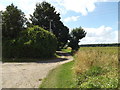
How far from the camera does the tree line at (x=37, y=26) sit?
68.1 ft

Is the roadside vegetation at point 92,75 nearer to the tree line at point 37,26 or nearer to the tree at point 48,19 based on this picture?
the tree line at point 37,26

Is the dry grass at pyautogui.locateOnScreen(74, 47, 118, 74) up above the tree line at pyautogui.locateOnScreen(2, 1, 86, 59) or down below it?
below

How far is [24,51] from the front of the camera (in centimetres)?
1984

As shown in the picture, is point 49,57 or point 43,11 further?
point 43,11

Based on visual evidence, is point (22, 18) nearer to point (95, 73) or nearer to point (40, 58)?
point (40, 58)

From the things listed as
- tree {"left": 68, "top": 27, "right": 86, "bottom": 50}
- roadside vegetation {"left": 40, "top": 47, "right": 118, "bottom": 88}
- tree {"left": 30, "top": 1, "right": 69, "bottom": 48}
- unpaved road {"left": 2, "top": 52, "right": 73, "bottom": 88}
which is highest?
tree {"left": 30, "top": 1, "right": 69, "bottom": 48}

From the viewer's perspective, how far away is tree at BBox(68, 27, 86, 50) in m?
37.1

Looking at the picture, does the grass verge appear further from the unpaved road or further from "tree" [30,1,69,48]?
"tree" [30,1,69,48]

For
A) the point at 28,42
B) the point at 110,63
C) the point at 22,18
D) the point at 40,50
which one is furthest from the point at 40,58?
the point at 110,63

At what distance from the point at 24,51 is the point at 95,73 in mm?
14423

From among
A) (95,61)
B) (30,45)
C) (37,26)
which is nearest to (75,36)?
(37,26)

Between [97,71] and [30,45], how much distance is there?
13.5 m

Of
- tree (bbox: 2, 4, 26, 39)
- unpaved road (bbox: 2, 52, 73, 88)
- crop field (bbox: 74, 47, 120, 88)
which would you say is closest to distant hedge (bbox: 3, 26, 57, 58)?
tree (bbox: 2, 4, 26, 39)

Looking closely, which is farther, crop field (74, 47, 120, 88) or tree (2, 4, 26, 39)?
tree (2, 4, 26, 39)
